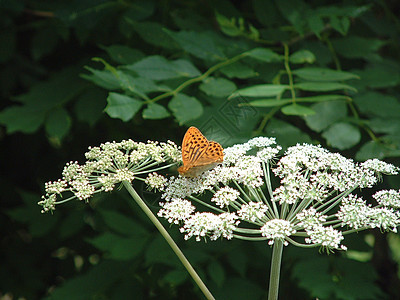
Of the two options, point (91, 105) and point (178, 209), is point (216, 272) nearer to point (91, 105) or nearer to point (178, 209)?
point (178, 209)

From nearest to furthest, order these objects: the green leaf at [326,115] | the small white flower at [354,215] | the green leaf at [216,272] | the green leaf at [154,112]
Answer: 1. the small white flower at [354,215]
2. the green leaf at [154,112]
3. the green leaf at [326,115]
4. the green leaf at [216,272]

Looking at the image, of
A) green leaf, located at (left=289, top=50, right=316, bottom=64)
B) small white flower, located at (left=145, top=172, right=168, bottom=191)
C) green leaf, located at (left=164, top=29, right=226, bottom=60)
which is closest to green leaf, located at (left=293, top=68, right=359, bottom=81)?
green leaf, located at (left=289, top=50, right=316, bottom=64)

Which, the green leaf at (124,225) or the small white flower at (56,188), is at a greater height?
the small white flower at (56,188)

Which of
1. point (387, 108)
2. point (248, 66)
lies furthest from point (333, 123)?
point (248, 66)

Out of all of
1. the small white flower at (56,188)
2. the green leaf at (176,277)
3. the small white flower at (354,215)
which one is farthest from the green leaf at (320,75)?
the small white flower at (56,188)

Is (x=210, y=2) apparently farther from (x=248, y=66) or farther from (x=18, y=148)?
(x=18, y=148)

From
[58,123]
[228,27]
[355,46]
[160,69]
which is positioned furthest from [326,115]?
[58,123]

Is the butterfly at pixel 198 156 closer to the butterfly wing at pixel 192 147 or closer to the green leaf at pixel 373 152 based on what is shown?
the butterfly wing at pixel 192 147
